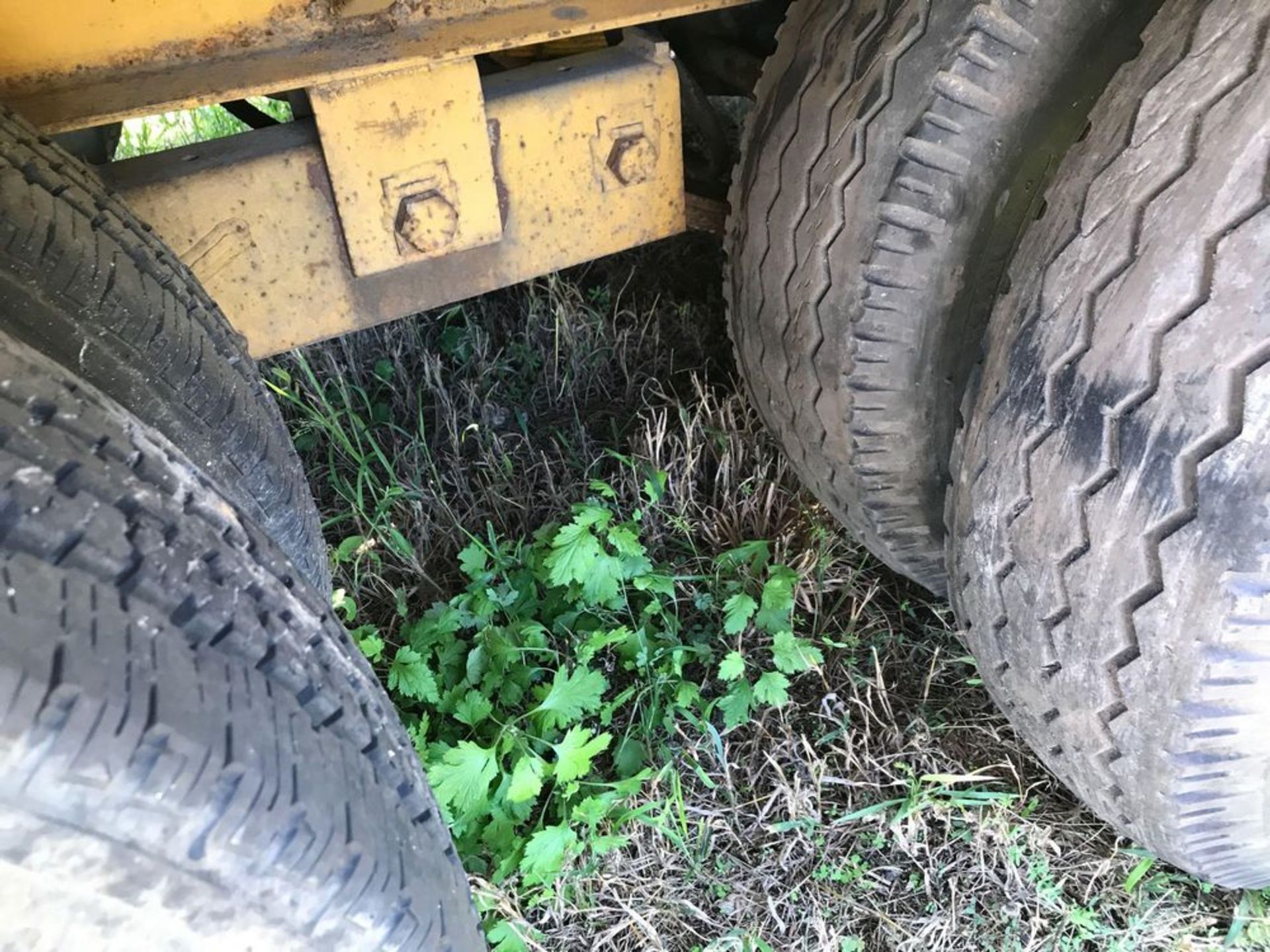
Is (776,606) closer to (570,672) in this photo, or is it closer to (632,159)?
(570,672)

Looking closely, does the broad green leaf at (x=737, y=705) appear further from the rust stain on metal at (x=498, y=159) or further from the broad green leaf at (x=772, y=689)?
the rust stain on metal at (x=498, y=159)

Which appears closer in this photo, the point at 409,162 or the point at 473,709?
the point at 409,162

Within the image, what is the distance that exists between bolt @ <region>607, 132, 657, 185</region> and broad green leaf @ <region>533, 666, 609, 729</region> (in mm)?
797

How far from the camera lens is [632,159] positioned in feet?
5.31

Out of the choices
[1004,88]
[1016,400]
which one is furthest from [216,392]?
[1004,88]

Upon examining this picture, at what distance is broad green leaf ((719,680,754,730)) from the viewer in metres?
1.75

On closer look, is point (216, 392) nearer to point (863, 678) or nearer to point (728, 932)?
point (728, 932)

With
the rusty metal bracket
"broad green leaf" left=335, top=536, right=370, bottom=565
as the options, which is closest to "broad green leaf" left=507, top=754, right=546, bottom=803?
"broad green leaf" left=335, top=536, right=370, bottom=565

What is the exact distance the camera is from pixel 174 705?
714 mm

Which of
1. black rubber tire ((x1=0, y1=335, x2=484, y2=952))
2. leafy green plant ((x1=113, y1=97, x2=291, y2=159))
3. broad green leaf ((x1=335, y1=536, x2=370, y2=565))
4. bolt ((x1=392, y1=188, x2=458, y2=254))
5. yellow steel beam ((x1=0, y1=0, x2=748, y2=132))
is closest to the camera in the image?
black rubber tire ((x1=0, y1=335, x2=484, y2=952))

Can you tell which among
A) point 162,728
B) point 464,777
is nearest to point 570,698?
point 464,777

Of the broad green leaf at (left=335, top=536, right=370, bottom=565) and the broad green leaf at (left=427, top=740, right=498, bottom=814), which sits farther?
the broad green leaf at (left=335, top=536, right=370, bottom=565)

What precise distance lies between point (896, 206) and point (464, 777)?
3.42 ft

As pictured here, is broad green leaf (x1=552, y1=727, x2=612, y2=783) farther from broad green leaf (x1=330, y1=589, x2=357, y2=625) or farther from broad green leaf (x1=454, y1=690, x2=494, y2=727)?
broad green leaf (x1=330, y1=589, x2=357, y2=625)
